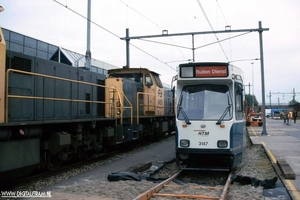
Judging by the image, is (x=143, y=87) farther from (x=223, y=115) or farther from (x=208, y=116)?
(x=223, y=115)

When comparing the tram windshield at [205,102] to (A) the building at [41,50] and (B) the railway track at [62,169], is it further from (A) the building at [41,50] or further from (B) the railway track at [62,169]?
(A) the building at [41,50]

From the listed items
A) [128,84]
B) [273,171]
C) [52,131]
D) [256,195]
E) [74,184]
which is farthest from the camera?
[128,84]

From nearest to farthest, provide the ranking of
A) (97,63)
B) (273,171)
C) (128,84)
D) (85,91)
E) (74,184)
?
(74,184) < (273,171) < (85,91) < (128,84) < (97,63)

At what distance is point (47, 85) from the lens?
8.47 m

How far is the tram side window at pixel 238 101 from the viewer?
27.6 feet

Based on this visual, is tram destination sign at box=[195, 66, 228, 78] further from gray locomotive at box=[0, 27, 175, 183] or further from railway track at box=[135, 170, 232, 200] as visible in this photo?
railway track at box=[135, 170, 232, 200]

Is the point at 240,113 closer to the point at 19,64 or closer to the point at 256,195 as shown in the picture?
the point at 256,195

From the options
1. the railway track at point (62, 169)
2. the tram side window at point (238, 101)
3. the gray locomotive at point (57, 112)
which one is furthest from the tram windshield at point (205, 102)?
the railway track at point (62, 169)

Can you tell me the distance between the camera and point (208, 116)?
26.8 feet

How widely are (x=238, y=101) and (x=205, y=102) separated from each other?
3.21 ft

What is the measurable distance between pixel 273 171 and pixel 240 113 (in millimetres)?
1813

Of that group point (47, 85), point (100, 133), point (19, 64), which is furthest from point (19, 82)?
point (100, 133)

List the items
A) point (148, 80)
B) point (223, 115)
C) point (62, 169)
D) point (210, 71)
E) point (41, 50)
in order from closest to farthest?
point (223, 115) < point (210, 71) < point (62, 169) < point (148, 80) < point (41, 50)

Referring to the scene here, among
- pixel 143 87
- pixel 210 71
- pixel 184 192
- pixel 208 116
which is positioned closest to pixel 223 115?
pixel 208 116
